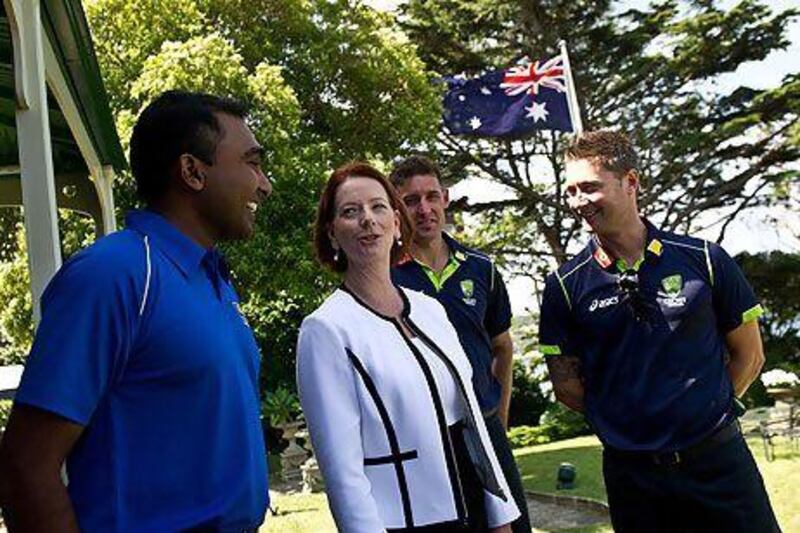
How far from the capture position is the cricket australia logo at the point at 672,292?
9.38 ft

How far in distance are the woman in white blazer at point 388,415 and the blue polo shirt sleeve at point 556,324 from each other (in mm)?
761

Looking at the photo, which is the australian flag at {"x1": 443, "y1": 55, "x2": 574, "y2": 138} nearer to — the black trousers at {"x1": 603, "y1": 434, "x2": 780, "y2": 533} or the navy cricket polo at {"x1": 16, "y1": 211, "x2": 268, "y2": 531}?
the black trousers at {"x1": 603, "y1": 434, "x2": 780, "y2": 533}

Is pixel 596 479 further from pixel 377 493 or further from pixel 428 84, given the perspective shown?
pixel 377 493

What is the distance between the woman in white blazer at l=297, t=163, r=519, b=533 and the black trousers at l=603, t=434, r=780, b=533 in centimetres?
64

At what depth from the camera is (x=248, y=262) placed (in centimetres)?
1184

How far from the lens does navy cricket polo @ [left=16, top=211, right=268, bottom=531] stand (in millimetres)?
1491

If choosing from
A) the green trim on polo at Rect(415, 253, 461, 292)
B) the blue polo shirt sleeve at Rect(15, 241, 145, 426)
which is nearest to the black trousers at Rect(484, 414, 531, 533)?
the green trim on polo at Rect(415, 253, 461, 292)

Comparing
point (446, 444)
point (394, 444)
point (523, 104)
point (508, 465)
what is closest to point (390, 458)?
point (394, 444)

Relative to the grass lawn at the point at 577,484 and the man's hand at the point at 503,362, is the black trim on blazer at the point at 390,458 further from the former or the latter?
the grass lawn at the point at 577,484

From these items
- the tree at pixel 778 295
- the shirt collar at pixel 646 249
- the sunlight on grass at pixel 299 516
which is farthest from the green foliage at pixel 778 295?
the shirt collar at pixel 646 249

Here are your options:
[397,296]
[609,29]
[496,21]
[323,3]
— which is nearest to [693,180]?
[609,29]

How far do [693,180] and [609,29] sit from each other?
11.9 feet

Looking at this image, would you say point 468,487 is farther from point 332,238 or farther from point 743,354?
point 743,354

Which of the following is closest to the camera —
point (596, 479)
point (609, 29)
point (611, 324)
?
point (611, 324)
